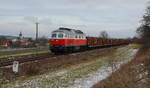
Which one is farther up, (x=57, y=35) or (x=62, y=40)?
(x=57, y=35)

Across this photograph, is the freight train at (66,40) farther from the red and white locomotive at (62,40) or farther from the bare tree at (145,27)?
the bare tree at (145,27)

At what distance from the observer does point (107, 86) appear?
9031mm

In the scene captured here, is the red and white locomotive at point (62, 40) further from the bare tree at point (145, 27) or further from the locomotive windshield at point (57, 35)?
the bare tree at point (145, 27)

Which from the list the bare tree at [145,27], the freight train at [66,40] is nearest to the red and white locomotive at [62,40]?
the freight train at [66,40]

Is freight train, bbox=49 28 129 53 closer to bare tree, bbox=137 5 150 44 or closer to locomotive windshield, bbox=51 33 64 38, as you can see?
locomotive windshield, bbox=51 33 64 38

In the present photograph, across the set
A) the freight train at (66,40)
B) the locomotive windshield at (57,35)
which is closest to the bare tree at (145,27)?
the freight train at (66,40)

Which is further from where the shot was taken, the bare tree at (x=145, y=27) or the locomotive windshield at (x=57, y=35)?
the bare tree at (x=145, y=27)

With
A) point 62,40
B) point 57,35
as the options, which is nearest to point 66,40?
point 62,40

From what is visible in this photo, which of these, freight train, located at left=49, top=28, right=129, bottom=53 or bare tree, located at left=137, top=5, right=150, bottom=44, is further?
bare tree, located at left=137, top=5, right=150, bottom=44

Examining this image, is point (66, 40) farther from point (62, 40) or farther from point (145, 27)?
point (145, 27)

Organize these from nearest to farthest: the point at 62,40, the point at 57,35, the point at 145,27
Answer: the point at 62,40, the point at 57,35, the point at 145,27

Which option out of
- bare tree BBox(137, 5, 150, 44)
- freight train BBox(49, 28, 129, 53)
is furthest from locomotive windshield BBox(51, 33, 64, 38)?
bare tree BBox(137, 5, 150, 44)

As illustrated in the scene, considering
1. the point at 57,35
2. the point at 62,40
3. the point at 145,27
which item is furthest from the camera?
the point at 145,27

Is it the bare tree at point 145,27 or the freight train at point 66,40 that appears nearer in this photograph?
the freight train at point 66,40
